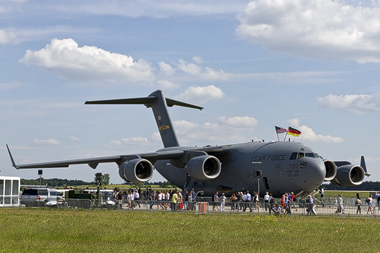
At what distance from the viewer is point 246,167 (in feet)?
107

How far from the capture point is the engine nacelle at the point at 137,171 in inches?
1236

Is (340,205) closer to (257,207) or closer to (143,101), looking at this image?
(257,207)

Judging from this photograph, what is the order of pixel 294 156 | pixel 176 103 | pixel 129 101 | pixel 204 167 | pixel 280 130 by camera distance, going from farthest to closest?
pixel 176 103 → pixel 129 101 → pixel 280 130 → pixel 204 167 → pixel 294 156

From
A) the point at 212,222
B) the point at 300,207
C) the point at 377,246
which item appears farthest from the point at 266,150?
the point at 377,246

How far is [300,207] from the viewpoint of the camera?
28.8m

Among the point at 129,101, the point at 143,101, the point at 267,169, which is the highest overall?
the point at 143,101

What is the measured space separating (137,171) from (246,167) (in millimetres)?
6920

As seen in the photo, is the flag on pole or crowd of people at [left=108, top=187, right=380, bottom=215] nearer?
crowd of people at [left=108, top=187, right=380, bottom=215]

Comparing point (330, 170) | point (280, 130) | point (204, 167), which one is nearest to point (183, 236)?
point (204, 167)

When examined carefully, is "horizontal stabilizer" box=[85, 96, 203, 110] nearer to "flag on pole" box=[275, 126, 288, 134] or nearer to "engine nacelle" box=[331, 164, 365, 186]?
"flag on pole" box=[275, 126, 288, 134]

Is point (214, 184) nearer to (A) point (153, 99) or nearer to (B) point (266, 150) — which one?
(B) point (266, 150)

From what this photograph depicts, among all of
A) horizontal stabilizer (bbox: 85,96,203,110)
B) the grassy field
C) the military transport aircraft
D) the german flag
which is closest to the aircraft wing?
the military transport aircraft

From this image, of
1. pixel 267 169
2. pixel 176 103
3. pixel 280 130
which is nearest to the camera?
pixel 267 169

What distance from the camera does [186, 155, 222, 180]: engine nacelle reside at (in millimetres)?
31547
